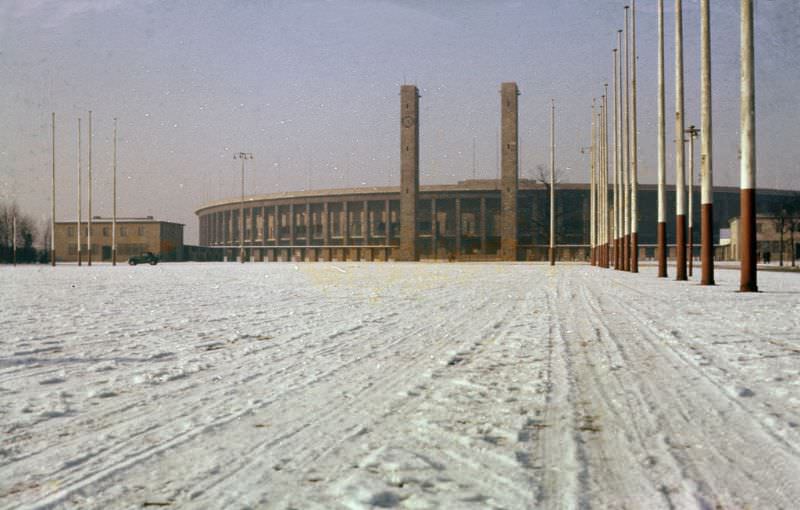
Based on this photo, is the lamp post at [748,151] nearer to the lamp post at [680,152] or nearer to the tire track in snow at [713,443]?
the lamp post at [680,152]

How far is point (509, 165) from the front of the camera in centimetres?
8325

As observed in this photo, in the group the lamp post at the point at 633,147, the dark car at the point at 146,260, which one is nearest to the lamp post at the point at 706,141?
the lamp post at the point at 633,147

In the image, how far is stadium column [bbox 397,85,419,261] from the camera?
83750 millimetres

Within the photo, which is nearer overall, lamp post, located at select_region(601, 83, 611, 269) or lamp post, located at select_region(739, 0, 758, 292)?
lamp post, located at select_region(739, 0, 758, 292)

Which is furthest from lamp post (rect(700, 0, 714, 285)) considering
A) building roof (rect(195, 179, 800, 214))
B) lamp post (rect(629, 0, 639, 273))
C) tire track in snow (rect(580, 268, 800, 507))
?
building roof (rect(195, 179, 800, 214))

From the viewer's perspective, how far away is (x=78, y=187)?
65.8 metres

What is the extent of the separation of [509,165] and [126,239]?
193 feet

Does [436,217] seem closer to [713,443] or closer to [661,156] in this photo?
[661,156]

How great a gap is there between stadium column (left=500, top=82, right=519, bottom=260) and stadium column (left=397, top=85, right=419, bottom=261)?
408 inches

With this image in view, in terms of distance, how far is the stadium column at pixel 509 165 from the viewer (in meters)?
82.8

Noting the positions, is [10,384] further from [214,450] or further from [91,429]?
[214,450]

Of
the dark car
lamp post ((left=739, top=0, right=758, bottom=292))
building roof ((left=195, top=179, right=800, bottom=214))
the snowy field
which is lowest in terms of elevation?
the snowy field

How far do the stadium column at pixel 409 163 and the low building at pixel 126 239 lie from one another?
134 ft

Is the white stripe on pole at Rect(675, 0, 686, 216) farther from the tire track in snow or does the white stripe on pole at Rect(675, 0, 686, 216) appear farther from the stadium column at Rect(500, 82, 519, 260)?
the stadium column at Rect(500, 82, 519, 260)
